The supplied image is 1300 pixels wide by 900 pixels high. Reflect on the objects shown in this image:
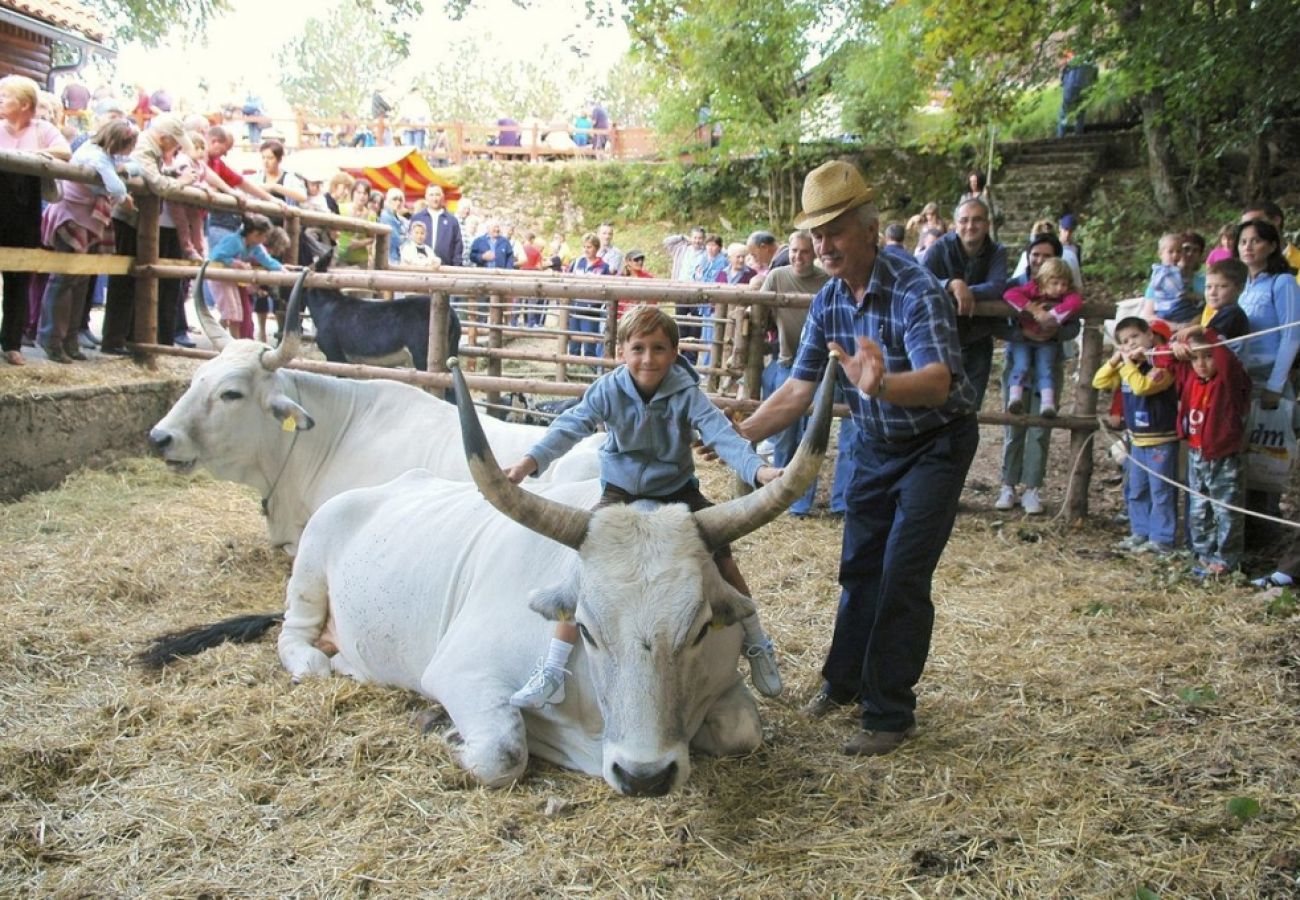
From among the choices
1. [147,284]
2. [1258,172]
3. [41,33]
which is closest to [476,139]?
[41,33]

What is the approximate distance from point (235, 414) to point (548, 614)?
3.28 meters

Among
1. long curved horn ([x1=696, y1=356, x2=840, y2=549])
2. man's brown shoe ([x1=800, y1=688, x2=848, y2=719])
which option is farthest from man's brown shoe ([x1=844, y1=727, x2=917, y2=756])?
long curved horn ([x1=696, y1=356, x2=840, y2=549])

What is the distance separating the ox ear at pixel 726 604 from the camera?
3392mm

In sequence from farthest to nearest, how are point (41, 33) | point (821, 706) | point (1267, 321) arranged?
point (41, 33)
point (1267, 321)
point (821, 706)

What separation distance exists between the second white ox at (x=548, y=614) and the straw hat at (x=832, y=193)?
84 centimetres

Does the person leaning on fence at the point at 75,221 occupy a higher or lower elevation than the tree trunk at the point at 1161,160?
lower

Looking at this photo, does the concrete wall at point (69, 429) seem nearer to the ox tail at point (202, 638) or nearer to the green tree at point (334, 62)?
the ox tail at point (202, 638)

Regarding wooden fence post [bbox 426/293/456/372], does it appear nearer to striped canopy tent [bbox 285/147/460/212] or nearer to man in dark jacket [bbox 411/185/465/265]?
man in dark jacket [bbox 411/185/465/265]

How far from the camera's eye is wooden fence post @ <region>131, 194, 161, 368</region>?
352 inches

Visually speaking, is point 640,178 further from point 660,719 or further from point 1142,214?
point 660,719

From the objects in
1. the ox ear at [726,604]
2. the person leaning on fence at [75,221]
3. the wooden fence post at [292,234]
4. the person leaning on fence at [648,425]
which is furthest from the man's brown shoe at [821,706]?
the wooden fence post at [292,234]

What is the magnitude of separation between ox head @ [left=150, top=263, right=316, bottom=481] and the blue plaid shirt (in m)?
3.25

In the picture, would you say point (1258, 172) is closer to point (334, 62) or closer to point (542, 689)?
point (542, 689)

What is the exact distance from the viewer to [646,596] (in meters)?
3.20
